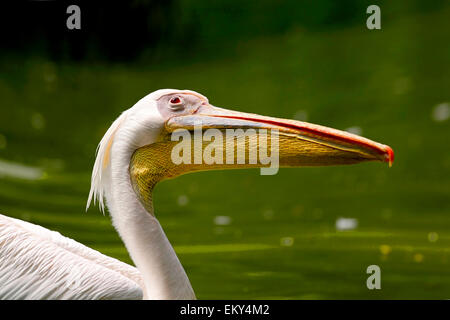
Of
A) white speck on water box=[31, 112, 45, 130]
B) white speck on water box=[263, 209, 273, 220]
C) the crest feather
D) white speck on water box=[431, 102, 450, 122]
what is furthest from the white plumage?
white speck on water box=[31, 112, 45, 130]

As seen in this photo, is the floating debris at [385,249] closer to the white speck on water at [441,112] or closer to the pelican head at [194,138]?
the pelican head at [194,138]

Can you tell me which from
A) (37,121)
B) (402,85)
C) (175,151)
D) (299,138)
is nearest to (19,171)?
(37,121)

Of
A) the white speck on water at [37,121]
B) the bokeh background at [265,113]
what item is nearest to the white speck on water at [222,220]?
the bokeh background at [265,113]

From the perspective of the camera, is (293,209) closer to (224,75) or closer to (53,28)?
(224,75)

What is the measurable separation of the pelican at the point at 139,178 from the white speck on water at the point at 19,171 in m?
3.48

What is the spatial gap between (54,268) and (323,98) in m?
5.22

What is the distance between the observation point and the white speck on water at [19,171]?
5.82 meters

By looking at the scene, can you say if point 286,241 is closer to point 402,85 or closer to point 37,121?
point 402,85

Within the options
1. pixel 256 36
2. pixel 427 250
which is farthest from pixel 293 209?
pixel 256 36

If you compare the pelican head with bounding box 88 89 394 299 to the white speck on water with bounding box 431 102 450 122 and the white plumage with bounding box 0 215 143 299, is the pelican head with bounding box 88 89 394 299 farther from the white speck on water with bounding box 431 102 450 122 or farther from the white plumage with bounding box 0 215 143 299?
the white speck on water with bounding box 431 102 450 122

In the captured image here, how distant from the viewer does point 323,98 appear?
23.9 feet

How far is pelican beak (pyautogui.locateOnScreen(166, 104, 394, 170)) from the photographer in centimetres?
233

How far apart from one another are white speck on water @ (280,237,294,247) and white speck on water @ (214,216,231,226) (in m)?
0.50

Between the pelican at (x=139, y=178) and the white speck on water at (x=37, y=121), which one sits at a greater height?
the white speck on water at (x=37, y=121)
